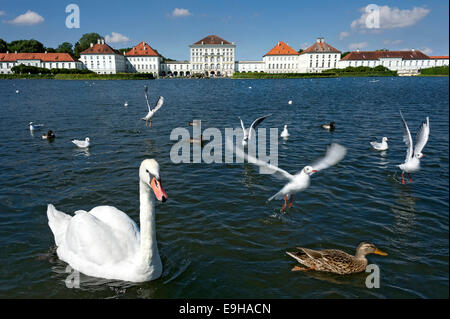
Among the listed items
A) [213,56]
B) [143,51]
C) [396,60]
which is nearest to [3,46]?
[143,51]

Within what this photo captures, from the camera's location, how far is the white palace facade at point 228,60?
16425cm

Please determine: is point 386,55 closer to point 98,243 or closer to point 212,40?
point 212,40

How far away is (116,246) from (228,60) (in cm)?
18486

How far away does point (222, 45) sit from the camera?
17788 cm

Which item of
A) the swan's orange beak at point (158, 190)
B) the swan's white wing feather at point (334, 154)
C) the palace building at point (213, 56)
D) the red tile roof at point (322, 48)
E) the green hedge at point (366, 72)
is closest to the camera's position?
the swan's orange beak at point (158, 190)

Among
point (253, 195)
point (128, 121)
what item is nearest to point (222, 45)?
point (128, 121)

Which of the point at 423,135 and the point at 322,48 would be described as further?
the point at 322,48

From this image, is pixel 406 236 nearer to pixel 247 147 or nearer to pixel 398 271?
pixel 398 271

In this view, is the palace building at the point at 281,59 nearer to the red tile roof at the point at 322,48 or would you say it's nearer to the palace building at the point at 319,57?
the palace building at the point at 319,57

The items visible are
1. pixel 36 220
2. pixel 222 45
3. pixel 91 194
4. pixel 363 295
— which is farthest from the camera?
pixel 222 45

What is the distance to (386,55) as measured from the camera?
559ft

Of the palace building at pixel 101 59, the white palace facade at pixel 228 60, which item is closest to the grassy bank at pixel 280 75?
the white palace facade at pixel 228 60

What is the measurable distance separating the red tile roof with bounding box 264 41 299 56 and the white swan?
634 ft
